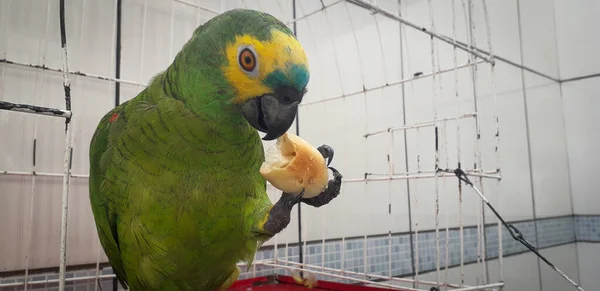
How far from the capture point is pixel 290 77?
1.99ft

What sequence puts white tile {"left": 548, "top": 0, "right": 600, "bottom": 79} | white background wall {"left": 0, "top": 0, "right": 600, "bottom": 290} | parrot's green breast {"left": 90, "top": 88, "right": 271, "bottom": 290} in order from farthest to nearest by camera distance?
white tile {"left": 548, "top": 0, "right": 600, "bottom": 79}
white background wall {"left": 0, "top": 0, "right": 600, "bottom": 290}
parrot's green breast {"left": 90, "top": 88, "right": 271, "bottom": 290}

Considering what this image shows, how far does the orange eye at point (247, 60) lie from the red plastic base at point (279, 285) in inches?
30.5

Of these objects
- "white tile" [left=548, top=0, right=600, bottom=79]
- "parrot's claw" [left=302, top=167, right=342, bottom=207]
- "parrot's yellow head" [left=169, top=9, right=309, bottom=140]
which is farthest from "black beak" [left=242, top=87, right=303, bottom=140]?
"white tile" [left=548, top=0, right=600, bottom=79]

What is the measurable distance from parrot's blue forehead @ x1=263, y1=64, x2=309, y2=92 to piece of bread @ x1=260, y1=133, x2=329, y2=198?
87mm

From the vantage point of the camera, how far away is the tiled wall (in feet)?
4.59

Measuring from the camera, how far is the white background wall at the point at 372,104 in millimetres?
980

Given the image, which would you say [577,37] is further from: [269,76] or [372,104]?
[269,76]

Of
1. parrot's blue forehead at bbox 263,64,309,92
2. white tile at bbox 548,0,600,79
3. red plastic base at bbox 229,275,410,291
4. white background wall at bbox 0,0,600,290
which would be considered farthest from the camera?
white tile at bbox 548,0,600,79

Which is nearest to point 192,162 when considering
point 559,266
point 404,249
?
point 404,249

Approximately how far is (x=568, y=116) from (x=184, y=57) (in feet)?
8.30

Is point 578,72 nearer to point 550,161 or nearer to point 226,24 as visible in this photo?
point 550,161

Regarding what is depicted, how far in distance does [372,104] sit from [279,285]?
2.56ft

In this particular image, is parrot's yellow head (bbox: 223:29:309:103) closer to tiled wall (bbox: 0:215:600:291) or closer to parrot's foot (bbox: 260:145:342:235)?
parrot's foot (bbox: 260:145:342:235)

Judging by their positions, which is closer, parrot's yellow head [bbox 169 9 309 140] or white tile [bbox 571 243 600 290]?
parrot's yellow head [bbox 169 9 309 140]
